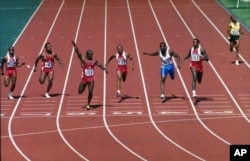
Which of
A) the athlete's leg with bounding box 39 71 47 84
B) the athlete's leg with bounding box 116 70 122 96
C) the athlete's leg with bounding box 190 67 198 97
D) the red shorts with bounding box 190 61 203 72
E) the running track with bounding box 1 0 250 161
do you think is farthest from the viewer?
the athlete's leg with bounding box 39 71 47 84

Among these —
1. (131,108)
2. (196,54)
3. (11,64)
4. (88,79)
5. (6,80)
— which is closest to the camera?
(88,79)

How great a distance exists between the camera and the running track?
584 inches

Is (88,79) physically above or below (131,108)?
above

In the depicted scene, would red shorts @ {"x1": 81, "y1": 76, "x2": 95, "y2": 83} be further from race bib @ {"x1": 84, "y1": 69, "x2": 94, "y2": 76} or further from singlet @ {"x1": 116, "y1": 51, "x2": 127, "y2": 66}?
singlet @ {"x1": 116, "y1": 51, "x2": 127, "y2": 66}

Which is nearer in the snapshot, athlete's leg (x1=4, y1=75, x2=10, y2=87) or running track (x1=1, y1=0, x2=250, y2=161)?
running track (x1=1, y1=0, x2=250, y2=161)

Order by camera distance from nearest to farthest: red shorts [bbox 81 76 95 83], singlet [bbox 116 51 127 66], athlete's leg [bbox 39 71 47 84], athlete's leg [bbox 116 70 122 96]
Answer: red shorts [bbox 81 76 95 83] < singlet [bbox 116 51 127 66] < athlete's leg [bbox 116 70 122 96] < athlete's leg [bbox 39 71 47 84]

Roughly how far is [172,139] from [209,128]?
4.07 feet

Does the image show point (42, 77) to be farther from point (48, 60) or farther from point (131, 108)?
point (131, 108)

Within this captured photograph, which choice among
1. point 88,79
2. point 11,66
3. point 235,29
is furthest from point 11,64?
point 235,29

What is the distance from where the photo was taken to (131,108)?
1831cm

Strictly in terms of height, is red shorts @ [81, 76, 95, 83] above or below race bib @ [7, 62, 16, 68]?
below

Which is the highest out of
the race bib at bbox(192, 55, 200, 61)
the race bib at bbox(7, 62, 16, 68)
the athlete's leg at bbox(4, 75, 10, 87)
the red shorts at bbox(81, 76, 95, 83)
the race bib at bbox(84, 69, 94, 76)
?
Result: the race bib at bbox(192, 55, 200, 61)

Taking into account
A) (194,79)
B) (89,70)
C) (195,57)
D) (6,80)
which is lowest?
(6,80)

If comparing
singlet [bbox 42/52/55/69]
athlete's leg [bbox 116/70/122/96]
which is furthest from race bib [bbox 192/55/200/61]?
singlet [bbox 42/52/55/69]
